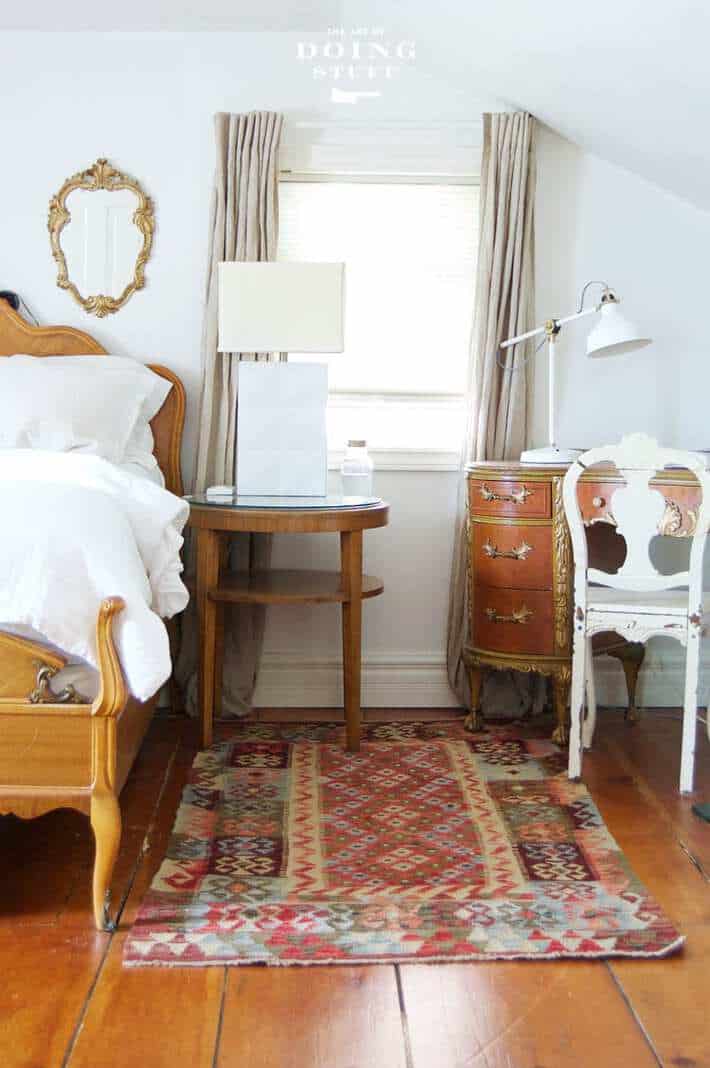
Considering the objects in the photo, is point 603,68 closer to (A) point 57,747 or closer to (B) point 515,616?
(B) point 515,616

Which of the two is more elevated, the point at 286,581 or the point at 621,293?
the point at 621,293

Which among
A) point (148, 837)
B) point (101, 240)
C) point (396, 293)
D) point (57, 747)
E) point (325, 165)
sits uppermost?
point (325, 165)

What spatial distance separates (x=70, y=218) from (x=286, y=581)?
1449mm

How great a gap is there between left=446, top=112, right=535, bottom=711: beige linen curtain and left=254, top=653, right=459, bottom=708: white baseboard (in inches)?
5.8

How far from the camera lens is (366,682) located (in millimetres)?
3838

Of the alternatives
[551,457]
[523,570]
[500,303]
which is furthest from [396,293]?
[523,570]

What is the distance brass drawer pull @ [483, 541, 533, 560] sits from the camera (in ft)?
10.9

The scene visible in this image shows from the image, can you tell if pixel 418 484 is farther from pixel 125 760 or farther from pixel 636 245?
pixel 125 760

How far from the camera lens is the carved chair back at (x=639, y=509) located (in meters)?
2.86

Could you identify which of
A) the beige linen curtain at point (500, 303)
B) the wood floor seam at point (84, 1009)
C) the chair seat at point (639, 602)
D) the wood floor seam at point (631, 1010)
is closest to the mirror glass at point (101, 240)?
the beige linen curtain at point (500, 303)

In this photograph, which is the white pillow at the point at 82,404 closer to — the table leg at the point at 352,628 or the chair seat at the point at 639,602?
the table leg at the point at 352,628

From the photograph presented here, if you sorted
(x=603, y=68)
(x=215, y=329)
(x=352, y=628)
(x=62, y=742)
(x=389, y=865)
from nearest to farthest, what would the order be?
(x=62, y=742), (x=389, y=865), (x=603, y=68), (x=352, y=628), (x=215, y=329)

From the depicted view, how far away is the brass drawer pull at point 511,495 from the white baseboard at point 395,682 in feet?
2.39

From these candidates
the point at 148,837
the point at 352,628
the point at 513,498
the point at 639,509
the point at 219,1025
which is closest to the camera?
the point at 219,1025
